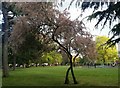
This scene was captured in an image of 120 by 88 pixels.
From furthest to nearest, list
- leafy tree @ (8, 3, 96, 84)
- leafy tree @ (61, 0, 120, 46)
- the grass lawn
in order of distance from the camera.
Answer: the grass lawn → leafy tree @ (8, 3, 96, 84) → leafy tree @ (61, 0, 120, 46)

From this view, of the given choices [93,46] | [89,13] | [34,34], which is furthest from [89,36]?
[89,13]

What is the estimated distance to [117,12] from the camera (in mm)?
5594

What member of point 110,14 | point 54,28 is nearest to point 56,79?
point 54,28

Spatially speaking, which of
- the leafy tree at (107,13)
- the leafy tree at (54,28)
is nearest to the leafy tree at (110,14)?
the leafy tree at (107,13)

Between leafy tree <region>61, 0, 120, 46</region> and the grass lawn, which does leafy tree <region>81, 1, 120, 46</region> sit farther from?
the grass lawn

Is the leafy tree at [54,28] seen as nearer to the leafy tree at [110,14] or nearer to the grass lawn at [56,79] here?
the grass lawn at [56,79]

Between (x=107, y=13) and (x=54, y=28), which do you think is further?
(x=54, y=28)

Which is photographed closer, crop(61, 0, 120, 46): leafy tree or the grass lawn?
crop(61, 0, 120, 46): leafy tree

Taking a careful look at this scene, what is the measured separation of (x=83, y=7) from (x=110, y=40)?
0.92m

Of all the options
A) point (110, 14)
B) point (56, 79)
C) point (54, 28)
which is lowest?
point (56, 79)

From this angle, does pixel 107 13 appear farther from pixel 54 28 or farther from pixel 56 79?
pixel 56 79


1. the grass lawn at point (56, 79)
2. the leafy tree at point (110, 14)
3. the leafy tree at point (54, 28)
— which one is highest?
the leafy tree at point (54, 28)

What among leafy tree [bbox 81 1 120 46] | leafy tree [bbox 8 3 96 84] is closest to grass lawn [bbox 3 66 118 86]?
leafy tree [bbox 8 3 96 84]

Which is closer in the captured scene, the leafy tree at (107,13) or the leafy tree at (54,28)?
the leafy tree at (107,13)
